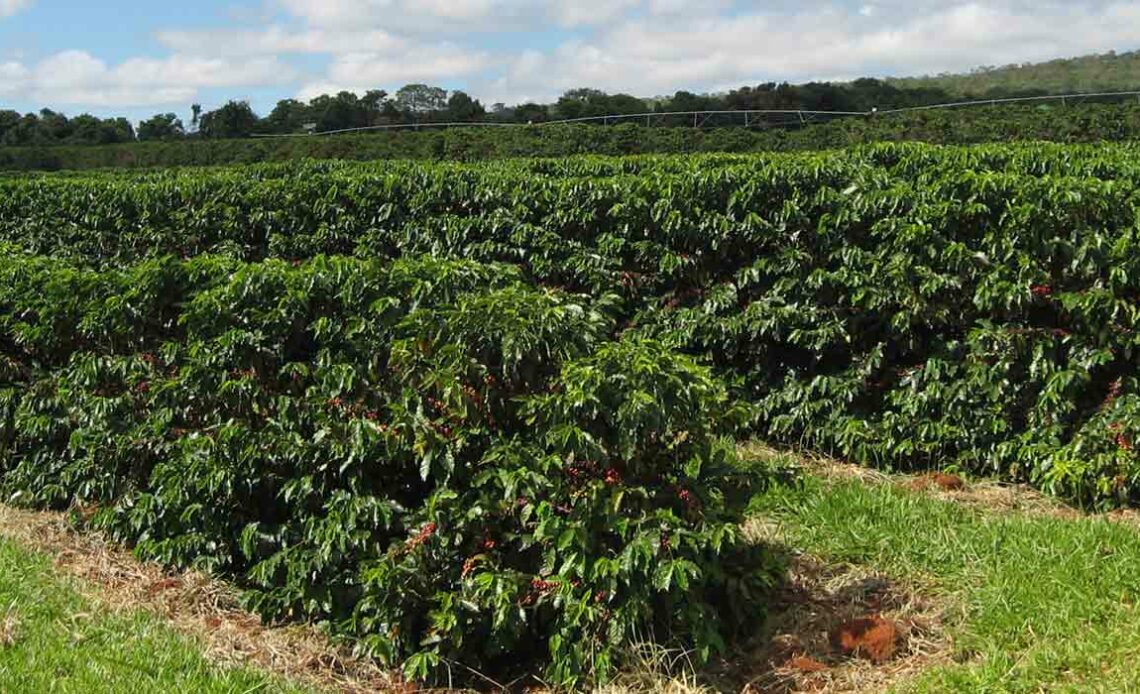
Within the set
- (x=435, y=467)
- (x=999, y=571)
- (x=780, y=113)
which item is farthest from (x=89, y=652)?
(x=780, y=113)

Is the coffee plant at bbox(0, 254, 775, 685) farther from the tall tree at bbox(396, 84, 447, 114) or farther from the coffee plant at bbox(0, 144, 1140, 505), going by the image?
the tall tree at bbox(396, 84, 447, 114)

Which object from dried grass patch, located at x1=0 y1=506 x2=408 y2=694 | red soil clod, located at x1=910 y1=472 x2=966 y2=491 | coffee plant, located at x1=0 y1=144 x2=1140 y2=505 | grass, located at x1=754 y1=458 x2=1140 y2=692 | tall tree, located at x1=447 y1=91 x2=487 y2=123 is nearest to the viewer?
grass, located at x1=754 y1=458 x2=1140 y2=692

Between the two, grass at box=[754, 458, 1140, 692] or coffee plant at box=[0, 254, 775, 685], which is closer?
grass at box=[754, 458, 1140, 692]

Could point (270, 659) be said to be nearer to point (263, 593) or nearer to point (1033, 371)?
point (263, 593)

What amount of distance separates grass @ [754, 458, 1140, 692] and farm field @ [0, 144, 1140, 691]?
0.02 metres

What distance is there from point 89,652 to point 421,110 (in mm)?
32501

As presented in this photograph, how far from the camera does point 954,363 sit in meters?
5.84

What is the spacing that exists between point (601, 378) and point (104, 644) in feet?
7.05

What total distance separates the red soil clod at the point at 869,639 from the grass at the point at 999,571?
0.68 feet

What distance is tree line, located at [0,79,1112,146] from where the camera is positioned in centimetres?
2970

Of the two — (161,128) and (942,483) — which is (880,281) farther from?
(161,128)

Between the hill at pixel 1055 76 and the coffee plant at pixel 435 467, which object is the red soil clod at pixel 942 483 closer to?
the coffee plant at pixel 435 467

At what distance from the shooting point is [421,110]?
35.5m

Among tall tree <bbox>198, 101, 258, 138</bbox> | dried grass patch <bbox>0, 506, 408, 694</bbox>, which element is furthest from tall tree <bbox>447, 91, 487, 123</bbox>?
dried grass patch <bbox>0, 506, 408, 694</bbox>
